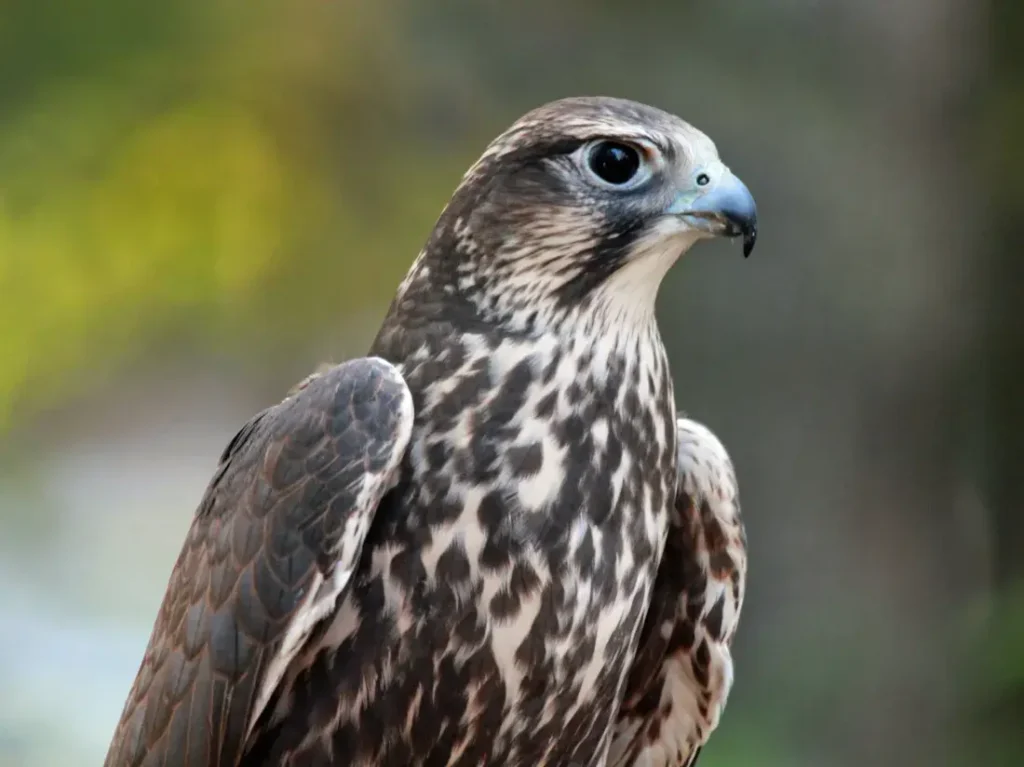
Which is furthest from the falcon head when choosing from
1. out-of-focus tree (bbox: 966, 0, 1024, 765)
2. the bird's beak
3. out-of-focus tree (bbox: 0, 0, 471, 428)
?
out-of-focus tree (bbox: 966, 0, 1024, 765)

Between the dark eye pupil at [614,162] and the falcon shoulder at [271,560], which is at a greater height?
the dark eye pupil at [614,162]

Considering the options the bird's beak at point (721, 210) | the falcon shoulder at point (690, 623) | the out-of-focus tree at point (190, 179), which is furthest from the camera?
the out-of-focus tree at point (190, 179)

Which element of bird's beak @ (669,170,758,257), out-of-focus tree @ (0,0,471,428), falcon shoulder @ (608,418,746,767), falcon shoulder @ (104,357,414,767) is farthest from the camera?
out-of-focus tree @ (0,0,471,428)

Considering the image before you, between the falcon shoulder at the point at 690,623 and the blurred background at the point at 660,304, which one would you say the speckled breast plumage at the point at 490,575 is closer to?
the falcon shoulder at the point at 690,623

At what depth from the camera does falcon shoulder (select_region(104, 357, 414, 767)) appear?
115 cm

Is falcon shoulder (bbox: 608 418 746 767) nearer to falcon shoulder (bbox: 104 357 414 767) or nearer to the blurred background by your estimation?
falcon shoulder (bbox: 104 357 414 767)

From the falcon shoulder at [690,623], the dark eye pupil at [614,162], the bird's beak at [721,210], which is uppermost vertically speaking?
the dark eye pupil at [614,162]

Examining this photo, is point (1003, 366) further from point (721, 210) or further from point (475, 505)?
point (475, 505)

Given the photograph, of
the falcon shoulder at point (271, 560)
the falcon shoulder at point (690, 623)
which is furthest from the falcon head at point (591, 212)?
the falcon shoulder at point (690, 623)

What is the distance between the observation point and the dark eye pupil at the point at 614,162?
1.29 metres

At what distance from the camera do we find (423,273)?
4.56 ft

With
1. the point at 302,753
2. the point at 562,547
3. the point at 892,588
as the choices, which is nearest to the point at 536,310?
the point at 562,547

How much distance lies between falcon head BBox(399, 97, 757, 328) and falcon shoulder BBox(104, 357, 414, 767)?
0.21 m

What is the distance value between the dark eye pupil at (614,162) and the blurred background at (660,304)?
4.74 feet
